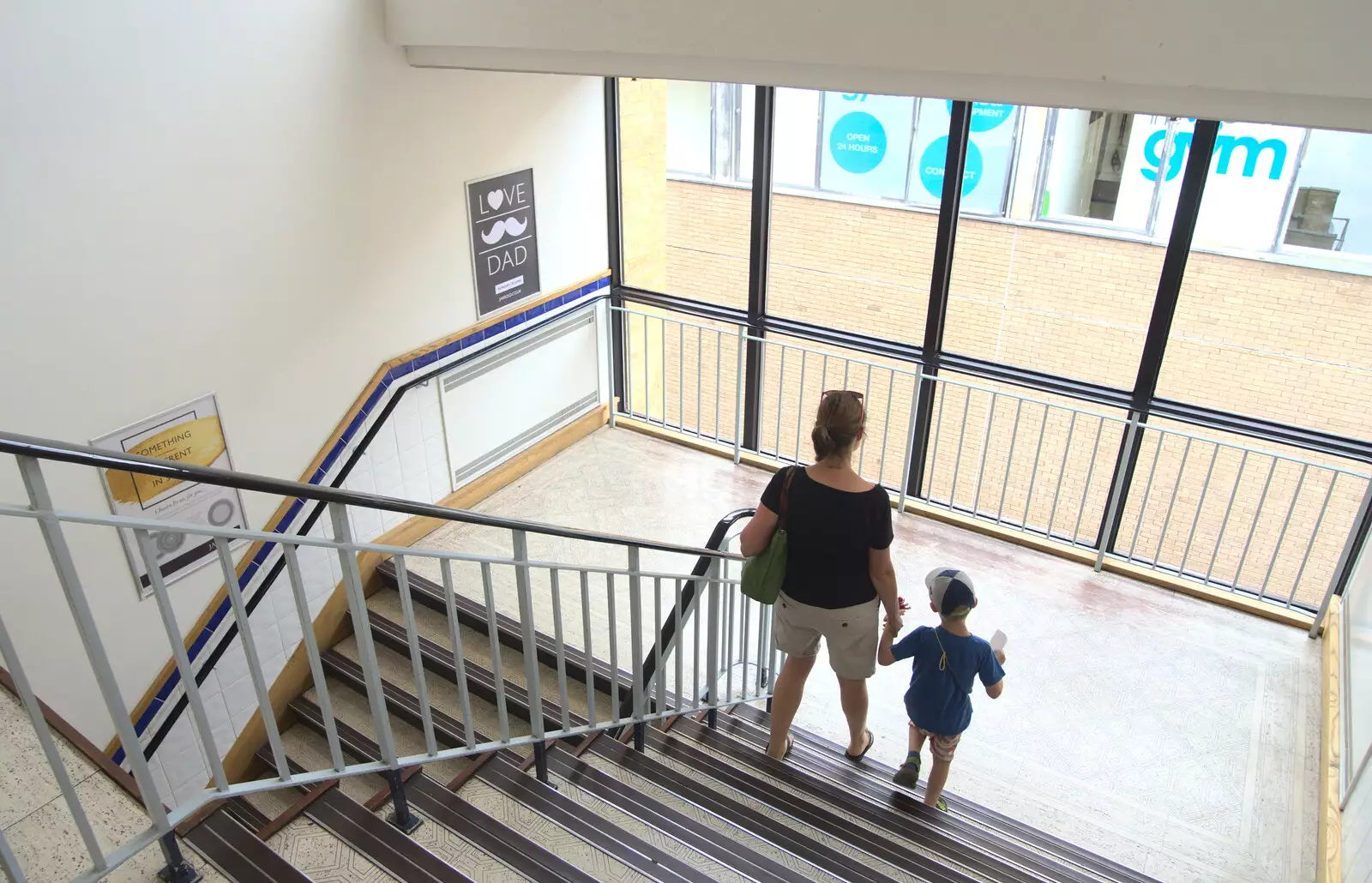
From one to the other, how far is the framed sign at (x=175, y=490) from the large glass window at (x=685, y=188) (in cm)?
266

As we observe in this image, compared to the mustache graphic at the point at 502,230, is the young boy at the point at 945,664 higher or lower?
lower

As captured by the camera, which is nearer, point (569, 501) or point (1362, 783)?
point (1362, 783)

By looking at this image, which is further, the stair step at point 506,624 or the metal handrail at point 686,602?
the stair step at point 506,624

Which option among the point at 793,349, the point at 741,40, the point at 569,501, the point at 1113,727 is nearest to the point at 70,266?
the point at 741,40

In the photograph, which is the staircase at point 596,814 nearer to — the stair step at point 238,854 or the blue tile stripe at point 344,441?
the stair step at point 238,854

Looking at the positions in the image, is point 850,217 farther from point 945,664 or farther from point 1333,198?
point 945,664

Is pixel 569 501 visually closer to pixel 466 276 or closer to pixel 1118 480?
pixel 466 276

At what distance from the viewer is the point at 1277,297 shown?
3732 millimetres

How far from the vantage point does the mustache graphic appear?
442cm

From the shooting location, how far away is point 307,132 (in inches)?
137

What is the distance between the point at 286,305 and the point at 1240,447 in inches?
158

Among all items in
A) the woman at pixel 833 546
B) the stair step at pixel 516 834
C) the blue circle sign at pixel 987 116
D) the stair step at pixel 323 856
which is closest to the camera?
the stair step at pixel 323 856

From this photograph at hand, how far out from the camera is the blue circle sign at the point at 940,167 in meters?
4.17

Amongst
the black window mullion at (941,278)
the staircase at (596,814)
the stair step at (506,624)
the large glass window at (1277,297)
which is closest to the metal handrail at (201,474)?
the staircase at (596,814)
